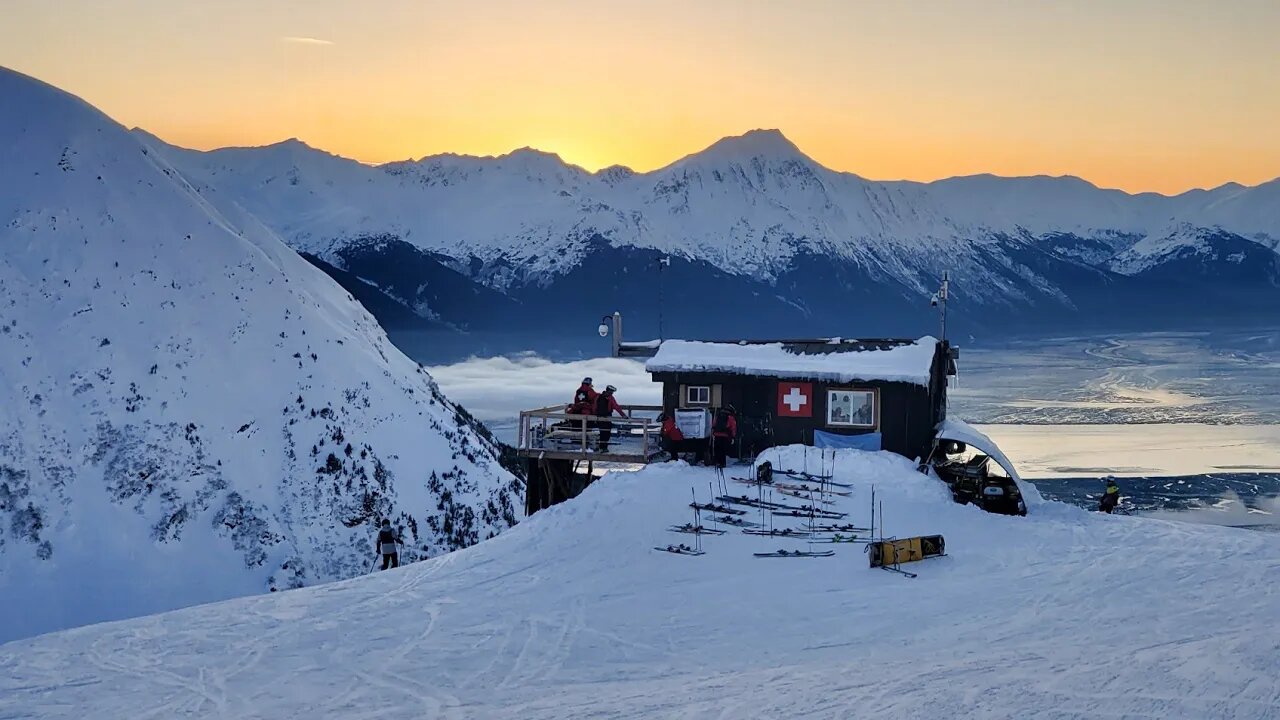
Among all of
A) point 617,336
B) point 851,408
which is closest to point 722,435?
point 851,408

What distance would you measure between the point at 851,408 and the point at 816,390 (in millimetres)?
1118

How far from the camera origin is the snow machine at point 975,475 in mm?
28031

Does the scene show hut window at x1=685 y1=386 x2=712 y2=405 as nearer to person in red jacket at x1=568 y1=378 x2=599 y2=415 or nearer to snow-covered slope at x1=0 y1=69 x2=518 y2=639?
person in red jacket at x1=568 y1=378 x2=599 y2=415

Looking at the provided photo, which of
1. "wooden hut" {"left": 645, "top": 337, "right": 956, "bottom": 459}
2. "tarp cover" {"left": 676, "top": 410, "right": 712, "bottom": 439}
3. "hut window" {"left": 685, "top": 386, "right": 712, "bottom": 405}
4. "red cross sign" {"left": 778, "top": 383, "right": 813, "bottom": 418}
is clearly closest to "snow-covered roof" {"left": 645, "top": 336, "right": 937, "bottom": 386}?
"wooden hut" {"left": 645, "top": 337, "right": 956, "bottom": 459}

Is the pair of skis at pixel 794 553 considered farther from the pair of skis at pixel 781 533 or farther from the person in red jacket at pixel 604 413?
the person in red jacket at pixel 604 413

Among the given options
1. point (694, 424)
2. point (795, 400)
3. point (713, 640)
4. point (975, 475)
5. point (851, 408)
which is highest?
point (795, 400)

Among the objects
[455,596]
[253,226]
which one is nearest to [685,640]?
[455,596]

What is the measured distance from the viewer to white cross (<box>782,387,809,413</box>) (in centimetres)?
3094

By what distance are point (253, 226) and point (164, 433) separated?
22672 mm

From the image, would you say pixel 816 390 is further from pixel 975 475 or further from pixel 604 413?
pixel 604 413

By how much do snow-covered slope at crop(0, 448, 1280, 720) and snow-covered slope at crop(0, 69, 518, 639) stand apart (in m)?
16.9

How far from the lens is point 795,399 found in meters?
31.0

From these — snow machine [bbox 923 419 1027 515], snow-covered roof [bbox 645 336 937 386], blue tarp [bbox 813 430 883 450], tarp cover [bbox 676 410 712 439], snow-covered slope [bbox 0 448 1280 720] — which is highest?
snow-covered roof [bbox 645 336 937 386]

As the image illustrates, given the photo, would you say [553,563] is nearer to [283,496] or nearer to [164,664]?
[164,664]
